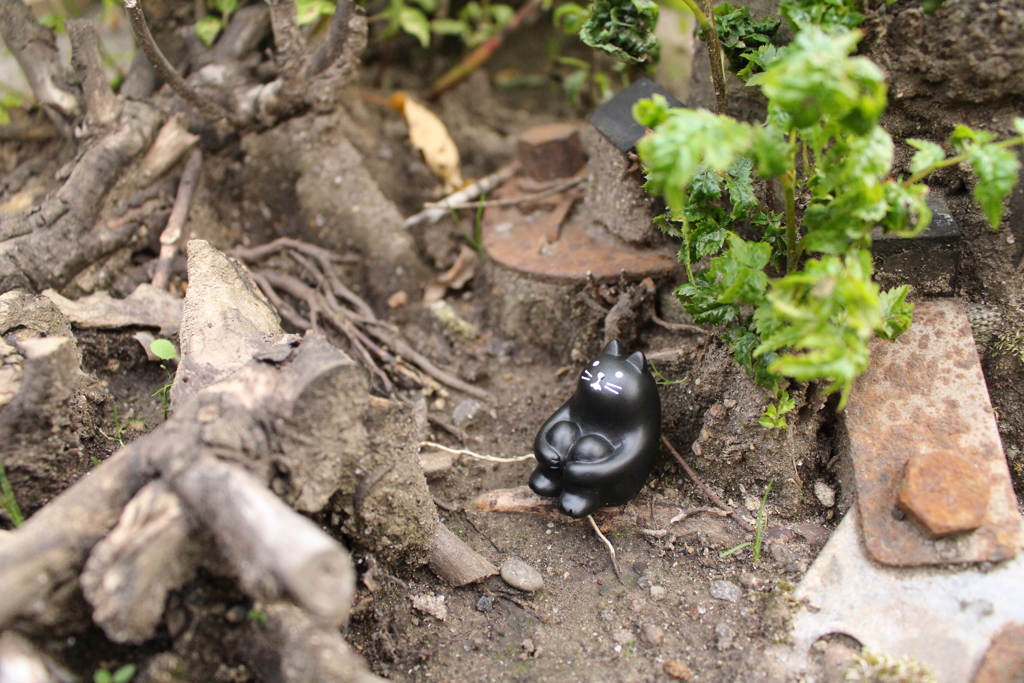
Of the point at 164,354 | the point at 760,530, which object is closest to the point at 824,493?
the point at 760,530

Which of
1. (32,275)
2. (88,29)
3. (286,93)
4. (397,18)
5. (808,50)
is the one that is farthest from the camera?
(397,18)

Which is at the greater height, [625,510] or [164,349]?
[164,349]

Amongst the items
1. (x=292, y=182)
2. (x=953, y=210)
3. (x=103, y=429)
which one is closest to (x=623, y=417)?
(x=953, y=210)

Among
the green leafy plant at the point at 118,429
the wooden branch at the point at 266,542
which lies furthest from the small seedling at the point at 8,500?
the wooden branch at the point at 266,542

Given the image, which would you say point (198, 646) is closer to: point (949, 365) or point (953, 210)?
point (949, 365)

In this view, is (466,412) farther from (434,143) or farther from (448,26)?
(448,26)

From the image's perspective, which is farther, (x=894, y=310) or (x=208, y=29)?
(x=208, y=29)

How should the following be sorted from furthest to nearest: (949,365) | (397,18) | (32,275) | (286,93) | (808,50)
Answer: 1. (397,18)
2. (286,93)
3. (32,275)
4. (949,365)
5. (808,50)
